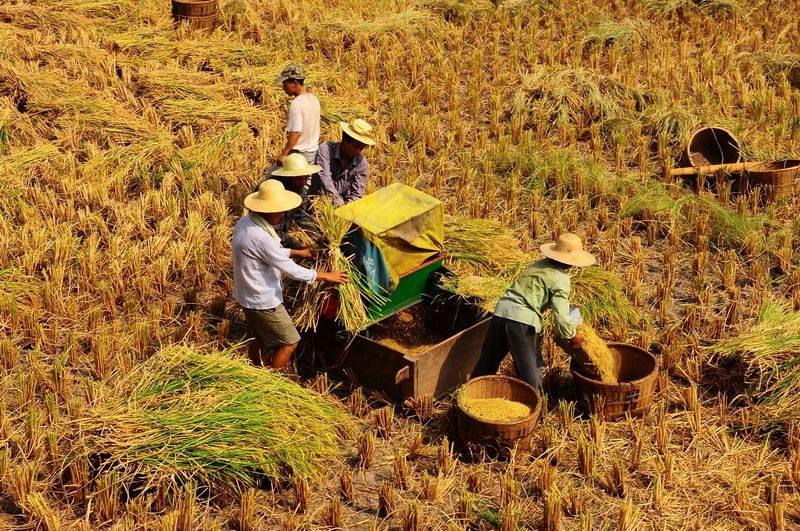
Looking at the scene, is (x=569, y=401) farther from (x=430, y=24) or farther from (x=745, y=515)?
(x=430, y=24)

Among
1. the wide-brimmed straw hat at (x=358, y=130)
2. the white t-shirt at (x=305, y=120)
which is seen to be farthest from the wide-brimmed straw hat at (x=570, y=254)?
the white t-shirt at (x=305, y=120)

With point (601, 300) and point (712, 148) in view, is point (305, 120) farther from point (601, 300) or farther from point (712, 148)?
point (712, 148)

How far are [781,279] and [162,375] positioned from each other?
182 inches

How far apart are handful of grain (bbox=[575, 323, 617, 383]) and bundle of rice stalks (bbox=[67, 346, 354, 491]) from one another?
4.94ft

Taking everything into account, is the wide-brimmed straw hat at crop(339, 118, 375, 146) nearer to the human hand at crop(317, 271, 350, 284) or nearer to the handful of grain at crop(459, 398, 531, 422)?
the human hand at crop(317, 271, 350, 284)

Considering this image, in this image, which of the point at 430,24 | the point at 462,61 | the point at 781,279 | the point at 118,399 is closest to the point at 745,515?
the point at 781,279

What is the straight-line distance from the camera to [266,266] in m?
5.86

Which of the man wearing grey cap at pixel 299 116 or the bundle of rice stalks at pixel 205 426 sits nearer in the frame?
the bundle of rice stalks at pixel 205 426

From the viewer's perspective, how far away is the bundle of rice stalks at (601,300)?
22.4ft

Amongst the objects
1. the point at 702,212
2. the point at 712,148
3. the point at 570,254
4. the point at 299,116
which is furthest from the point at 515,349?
the point at 712,148

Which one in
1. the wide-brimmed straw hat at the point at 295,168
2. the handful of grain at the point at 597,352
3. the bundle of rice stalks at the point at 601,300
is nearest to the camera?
the handful of grain at the point at 597,352

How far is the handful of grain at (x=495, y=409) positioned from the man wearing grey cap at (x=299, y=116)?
2551 mm

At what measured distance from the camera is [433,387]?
612cm

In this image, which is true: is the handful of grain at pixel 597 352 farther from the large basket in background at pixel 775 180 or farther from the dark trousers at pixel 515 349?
the large basket in background at pixel 775 180
